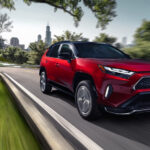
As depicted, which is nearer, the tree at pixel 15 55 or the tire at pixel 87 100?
the tire at pixel 87 100

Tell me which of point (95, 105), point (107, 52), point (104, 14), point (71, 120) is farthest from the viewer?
point (104, 14)

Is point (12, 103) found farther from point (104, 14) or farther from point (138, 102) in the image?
point (104, 14)

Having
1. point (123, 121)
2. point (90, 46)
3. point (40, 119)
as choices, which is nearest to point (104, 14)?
point (90, 46)

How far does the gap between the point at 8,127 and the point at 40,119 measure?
0.78 meters

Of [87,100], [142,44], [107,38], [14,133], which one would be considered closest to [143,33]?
[142,44]

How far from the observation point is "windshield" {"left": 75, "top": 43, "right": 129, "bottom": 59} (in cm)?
509

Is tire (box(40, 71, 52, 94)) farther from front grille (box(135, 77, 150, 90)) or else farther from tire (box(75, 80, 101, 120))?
front grille (box(135, 77, 150, 90))

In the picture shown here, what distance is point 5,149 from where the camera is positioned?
2809 mm

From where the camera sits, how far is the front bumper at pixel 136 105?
364 cm

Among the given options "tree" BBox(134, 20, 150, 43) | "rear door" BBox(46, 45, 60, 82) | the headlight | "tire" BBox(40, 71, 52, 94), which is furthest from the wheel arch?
"tree" BBox(134, 20, 150, 43)

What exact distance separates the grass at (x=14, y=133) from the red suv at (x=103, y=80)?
4.26 ft

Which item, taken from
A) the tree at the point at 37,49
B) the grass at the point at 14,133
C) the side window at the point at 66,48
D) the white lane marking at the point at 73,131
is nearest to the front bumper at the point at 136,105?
the white lane marking at the point at 73,131

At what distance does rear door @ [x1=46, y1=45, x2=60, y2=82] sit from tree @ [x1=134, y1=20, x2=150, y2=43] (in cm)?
624

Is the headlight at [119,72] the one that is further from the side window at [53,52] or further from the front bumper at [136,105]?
the side window at [53,52]
